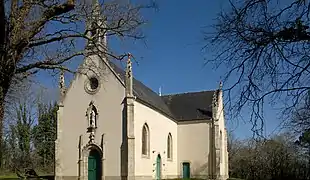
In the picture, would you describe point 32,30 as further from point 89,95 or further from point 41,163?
point 41,163

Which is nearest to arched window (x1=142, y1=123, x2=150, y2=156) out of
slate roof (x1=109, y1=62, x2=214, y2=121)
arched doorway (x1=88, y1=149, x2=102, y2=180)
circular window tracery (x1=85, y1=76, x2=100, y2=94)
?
arched doorway (x1=88, y1=149, x2=102, y2=180)

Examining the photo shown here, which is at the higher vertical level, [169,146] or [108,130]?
[108,130]

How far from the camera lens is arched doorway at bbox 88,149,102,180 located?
32.9 metres

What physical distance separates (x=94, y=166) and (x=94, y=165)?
0.28ft

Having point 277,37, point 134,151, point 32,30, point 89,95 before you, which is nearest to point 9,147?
point 89,95

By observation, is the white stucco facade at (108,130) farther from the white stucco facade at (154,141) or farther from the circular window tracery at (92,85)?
the circular window tracery at (92,85)

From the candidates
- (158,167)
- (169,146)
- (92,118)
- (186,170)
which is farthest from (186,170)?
(92,118)

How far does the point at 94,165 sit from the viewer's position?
33219mm

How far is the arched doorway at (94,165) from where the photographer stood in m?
32.9

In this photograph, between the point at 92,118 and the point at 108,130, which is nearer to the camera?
the point at 108,130

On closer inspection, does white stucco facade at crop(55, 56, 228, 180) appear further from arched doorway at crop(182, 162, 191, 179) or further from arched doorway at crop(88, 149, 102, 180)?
arched doorway at crop(182, 162, 191, 179)

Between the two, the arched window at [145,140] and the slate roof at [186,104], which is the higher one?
the slate roof at [186,104]

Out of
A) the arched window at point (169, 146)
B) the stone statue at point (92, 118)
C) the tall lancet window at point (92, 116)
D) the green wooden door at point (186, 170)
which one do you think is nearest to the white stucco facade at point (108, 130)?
the tall lancet window at point (92, 116)

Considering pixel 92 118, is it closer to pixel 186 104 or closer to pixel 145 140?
pixel 145 140
